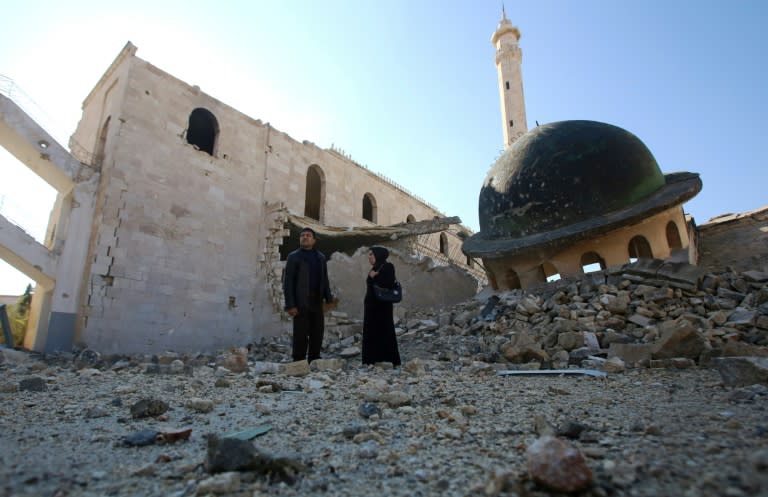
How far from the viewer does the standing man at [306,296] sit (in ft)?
14.9

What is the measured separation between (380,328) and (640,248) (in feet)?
16.8

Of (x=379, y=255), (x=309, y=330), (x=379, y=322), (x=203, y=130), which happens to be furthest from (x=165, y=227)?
(x=379, y=322)

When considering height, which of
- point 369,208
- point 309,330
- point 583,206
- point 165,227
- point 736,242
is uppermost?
point 369,208

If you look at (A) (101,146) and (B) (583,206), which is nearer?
(B) (583,206)

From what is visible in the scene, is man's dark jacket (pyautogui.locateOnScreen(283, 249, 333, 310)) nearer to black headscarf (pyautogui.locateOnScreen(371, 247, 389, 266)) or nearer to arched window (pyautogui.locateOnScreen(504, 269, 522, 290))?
black headscarf (pyautogui.locateOnScreen(371, 247, 389, 266))

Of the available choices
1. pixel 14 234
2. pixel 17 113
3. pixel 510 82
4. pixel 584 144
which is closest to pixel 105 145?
pixel 17 113

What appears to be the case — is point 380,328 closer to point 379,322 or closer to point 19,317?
point 379,322

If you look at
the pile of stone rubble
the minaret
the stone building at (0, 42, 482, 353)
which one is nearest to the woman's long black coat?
the pile of stone rubble

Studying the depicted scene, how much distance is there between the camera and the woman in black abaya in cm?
458

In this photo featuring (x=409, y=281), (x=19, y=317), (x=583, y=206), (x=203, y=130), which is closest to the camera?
(x=583, y=206)

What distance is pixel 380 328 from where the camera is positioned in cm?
465

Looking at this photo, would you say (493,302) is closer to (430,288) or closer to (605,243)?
(605,243)

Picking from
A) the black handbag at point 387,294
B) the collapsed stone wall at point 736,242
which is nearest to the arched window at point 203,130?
the black handbag at point 387,294

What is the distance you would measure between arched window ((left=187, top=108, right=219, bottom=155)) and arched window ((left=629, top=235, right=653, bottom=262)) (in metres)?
10.2
